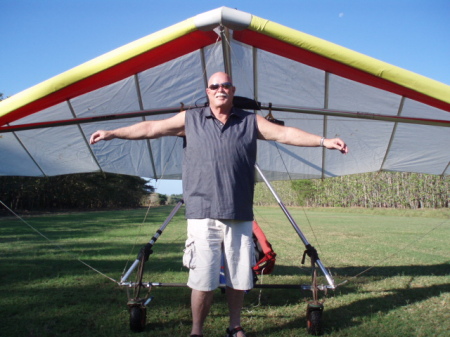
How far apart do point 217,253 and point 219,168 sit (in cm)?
55

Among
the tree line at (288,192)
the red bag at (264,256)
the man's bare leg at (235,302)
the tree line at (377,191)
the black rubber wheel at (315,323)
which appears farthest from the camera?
the tree line at (377,191)

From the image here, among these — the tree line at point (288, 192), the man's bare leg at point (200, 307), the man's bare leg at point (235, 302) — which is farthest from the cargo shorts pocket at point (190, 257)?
the tree line at point (288, 192)

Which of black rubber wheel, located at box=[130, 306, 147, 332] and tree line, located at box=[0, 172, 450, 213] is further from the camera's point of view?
tree line, located at box=[0, 172, 450, 213]

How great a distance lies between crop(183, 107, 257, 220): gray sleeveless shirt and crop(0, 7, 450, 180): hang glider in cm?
81

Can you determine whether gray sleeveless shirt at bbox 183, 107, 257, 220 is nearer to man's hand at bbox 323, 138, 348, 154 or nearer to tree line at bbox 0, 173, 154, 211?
man's hand at bbox 323, 138, 348, 154

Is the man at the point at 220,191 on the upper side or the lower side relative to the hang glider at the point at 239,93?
lower

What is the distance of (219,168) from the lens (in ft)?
7.88

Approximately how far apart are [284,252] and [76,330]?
15.4 feet

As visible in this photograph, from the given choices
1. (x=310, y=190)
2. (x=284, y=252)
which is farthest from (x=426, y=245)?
(x=310, y=190)

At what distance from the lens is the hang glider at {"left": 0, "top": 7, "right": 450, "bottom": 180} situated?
2768 mm

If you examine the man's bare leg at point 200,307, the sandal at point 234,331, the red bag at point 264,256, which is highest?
the red bag at point 264,256

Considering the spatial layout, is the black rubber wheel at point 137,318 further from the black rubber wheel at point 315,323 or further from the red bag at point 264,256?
the black rubber wheel at point 315,323

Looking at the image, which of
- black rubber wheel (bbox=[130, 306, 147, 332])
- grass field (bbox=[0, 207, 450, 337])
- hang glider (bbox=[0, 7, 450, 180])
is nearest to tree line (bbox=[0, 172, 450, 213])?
grass field (bbox=[0, 207, 450, 337])

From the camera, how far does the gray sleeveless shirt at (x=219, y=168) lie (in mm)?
2381
